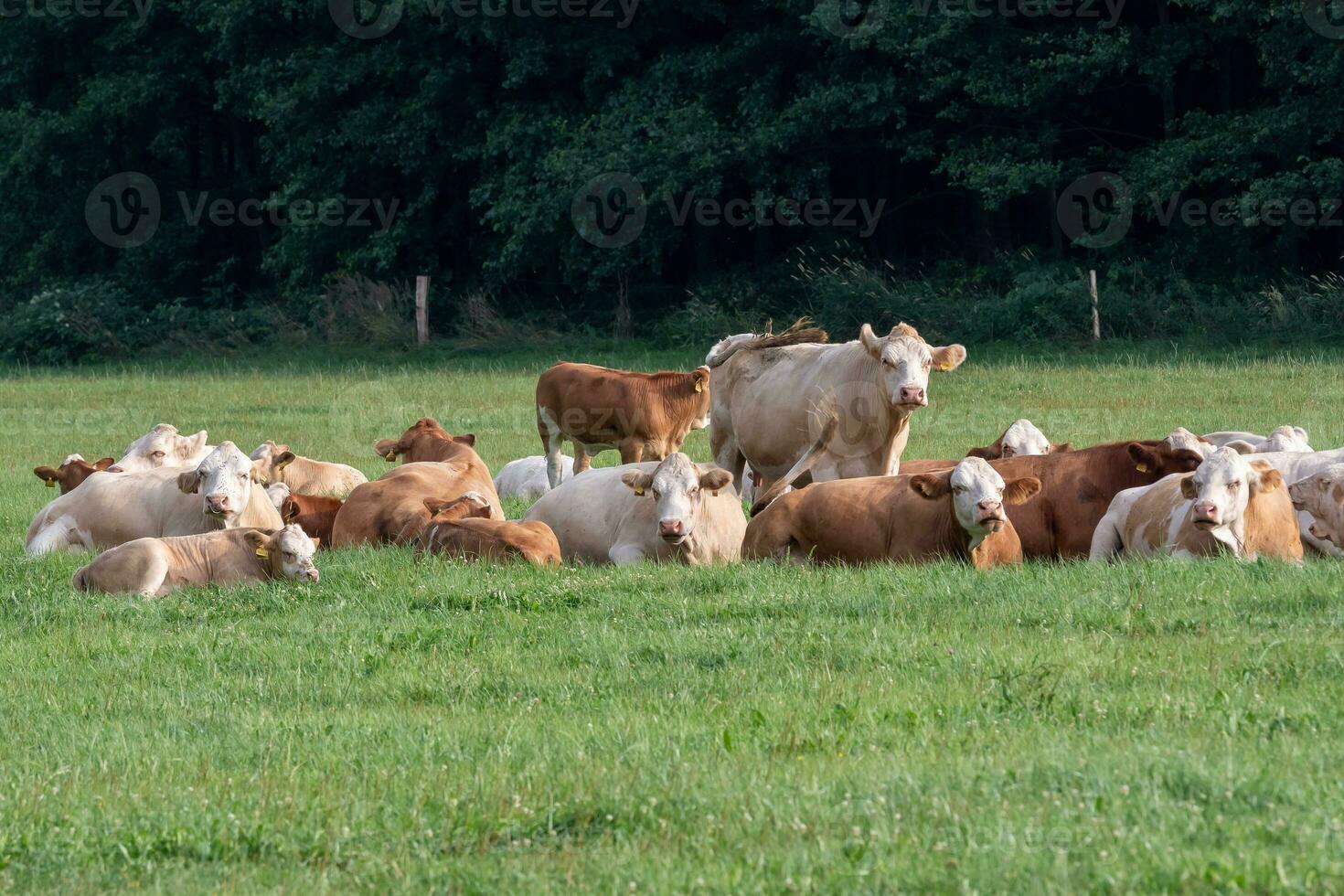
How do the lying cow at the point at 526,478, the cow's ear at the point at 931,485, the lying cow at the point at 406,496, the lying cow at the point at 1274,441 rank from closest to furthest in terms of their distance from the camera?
the cow's ear at the point at 931,485 → the lying cow at the point at 406,496 → the lying cow at the point at 1274,441 → the lying cow at the point at 526,478

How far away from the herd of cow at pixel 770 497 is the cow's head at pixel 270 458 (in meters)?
0.02

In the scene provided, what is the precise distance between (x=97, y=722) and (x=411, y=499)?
524 centimetres

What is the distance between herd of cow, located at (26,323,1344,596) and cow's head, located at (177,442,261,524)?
2cm

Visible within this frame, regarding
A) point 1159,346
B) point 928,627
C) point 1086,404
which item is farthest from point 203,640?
point 1159,346

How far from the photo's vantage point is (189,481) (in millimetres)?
11289

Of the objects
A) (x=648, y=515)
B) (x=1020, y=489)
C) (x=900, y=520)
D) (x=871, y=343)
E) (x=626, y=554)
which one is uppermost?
(x=871, y=343)

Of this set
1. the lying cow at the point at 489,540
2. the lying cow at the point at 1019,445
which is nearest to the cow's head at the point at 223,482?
the lying cow at the point at 489,540

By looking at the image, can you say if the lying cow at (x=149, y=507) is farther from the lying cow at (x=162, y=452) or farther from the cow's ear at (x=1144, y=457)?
the cow's ear at (x=1144, y=457)

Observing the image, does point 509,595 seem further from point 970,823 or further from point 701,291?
point 701,291

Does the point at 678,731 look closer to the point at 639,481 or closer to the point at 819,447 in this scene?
the point at 639,481

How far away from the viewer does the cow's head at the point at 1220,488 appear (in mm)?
8633

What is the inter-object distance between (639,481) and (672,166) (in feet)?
A: 78.8

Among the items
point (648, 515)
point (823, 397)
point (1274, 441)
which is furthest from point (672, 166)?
point (648, 515)

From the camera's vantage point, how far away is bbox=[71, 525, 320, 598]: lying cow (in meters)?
9.54
